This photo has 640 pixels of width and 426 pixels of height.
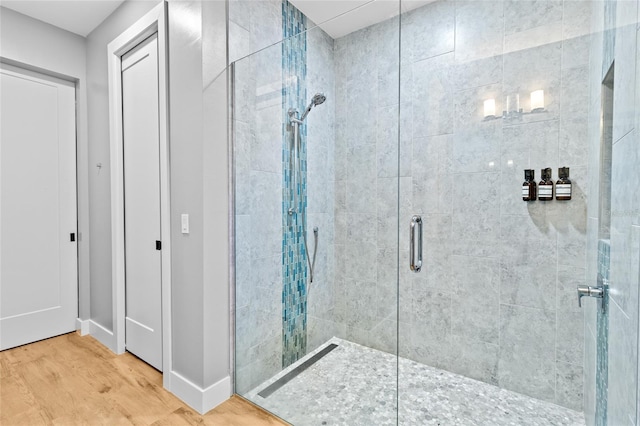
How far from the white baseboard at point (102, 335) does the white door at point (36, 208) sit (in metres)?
0.28

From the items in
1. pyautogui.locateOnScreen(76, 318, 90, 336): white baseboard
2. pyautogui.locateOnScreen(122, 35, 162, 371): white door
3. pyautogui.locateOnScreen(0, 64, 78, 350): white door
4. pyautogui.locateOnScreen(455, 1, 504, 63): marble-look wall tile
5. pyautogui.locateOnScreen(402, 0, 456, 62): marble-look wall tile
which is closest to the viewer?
pyautogui.locateOnScreen(455, 1, 504, 63): marble-look wall tile

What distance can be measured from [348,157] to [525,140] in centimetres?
112

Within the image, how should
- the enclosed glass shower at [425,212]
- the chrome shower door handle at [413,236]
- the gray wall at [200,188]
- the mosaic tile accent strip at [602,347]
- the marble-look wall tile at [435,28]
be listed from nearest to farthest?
1. the mosaic tile accent strip at [602,347]
2. the enclosed glass shower at [425,212]
3. the chrome shower door handle at [413,236]
4. the gray wall at [200,188]
5. the marble-look wall tile at [435,28]

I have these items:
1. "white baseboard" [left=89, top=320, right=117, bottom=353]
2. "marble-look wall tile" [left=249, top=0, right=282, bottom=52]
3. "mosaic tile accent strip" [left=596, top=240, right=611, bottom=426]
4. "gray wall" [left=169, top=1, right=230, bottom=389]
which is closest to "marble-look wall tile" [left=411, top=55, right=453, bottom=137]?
"marble-look wall tile" [left=249, top=0, right=282, bottom=52]

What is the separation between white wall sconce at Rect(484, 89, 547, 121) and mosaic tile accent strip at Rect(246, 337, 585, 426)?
156 cm

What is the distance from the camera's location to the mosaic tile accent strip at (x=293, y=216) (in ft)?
5.72

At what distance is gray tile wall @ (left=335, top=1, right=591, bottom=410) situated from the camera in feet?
5.10

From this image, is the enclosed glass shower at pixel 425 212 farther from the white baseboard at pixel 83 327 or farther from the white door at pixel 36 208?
the white door at pixel 36 208

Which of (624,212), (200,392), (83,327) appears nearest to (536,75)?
(624,212)

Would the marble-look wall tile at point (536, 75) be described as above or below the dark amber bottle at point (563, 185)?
above

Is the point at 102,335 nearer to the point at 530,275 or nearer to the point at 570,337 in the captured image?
the point at 530,275

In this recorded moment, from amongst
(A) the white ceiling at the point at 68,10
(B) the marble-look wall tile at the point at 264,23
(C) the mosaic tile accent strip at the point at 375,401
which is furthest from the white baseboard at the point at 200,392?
(A) the white ceiling at the point at 68,10

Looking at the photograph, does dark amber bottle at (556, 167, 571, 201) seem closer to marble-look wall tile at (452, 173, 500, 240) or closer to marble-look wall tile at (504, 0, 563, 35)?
marble-look wall tile at (452, 173, 500, 240)

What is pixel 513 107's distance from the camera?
191 centimetres
